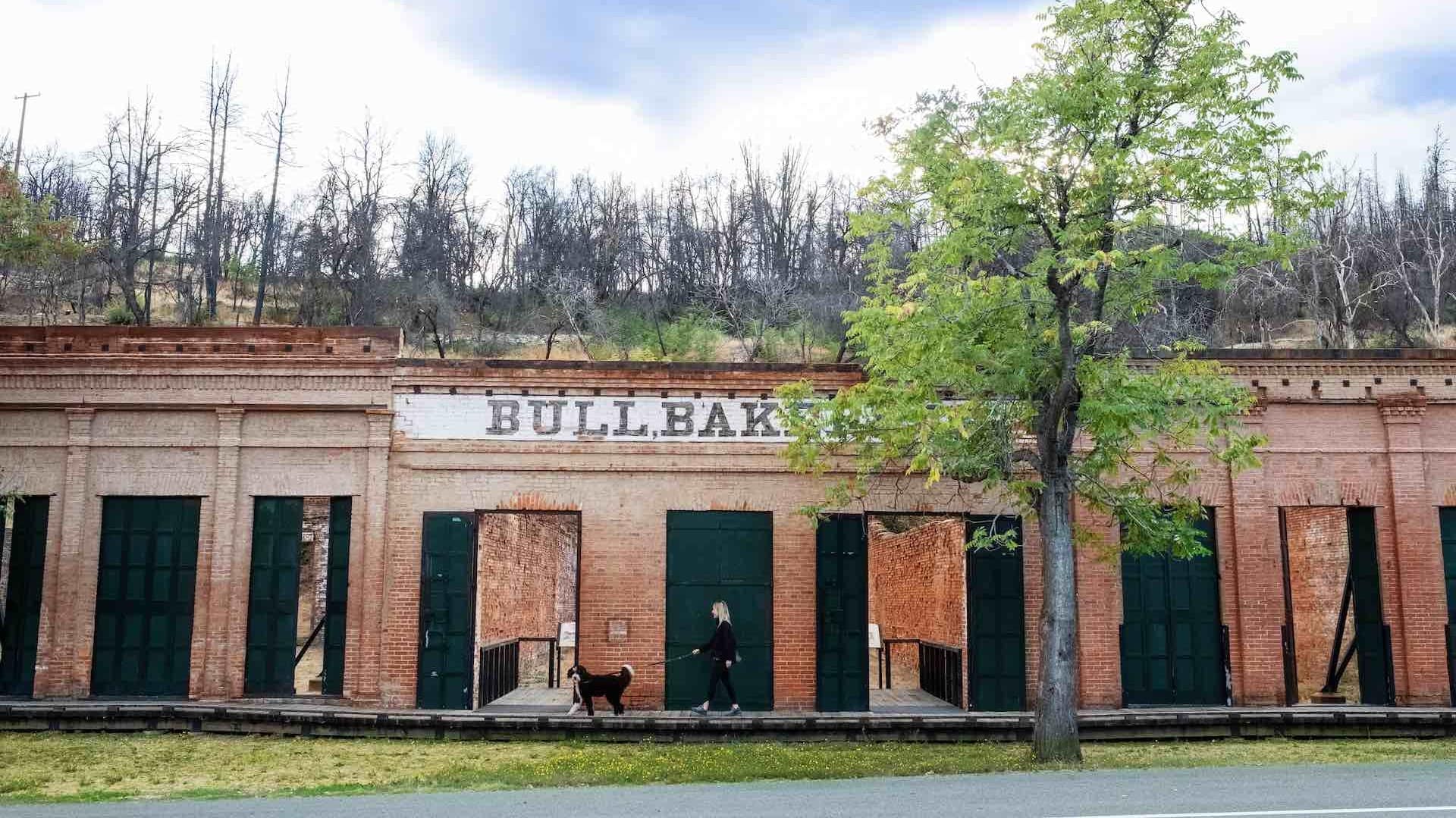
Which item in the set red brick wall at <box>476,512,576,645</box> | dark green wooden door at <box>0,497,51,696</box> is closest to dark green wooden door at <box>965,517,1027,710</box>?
red brick wall at <box>476,512,576,645</box>

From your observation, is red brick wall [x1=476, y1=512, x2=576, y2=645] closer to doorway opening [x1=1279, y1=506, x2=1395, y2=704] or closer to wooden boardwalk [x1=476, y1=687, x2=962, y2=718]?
wooden boardwalk [x1=476, y1=687, x2=962, y2=718]

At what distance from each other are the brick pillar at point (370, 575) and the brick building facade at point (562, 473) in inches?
1.9

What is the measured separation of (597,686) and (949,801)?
23.4ft

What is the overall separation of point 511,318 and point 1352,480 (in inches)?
1019

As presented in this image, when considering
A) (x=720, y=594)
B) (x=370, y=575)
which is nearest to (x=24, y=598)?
(x=370, y=575)

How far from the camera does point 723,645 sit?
1583 centimetres

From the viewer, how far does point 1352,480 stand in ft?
57.4

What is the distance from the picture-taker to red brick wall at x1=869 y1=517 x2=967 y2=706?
19.5 metres

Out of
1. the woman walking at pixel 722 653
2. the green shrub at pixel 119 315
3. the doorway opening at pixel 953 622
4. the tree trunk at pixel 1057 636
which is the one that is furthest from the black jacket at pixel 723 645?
the green shrub at pixel 119 315

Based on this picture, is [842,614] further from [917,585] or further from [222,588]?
[222,588]

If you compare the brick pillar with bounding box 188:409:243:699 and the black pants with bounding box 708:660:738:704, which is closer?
the black pants with bounding box 708:660:738:704

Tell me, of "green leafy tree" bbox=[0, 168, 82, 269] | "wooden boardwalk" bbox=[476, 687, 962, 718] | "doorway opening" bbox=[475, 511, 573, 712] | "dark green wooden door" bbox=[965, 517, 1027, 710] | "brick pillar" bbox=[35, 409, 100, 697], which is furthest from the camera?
"doorway opening" bbox=[475, 511, 573, 712]

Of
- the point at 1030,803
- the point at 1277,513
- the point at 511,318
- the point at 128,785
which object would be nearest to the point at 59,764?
the point at 128,785

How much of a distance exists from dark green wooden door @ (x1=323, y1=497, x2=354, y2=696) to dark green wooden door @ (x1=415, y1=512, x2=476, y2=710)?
49.5 inches
